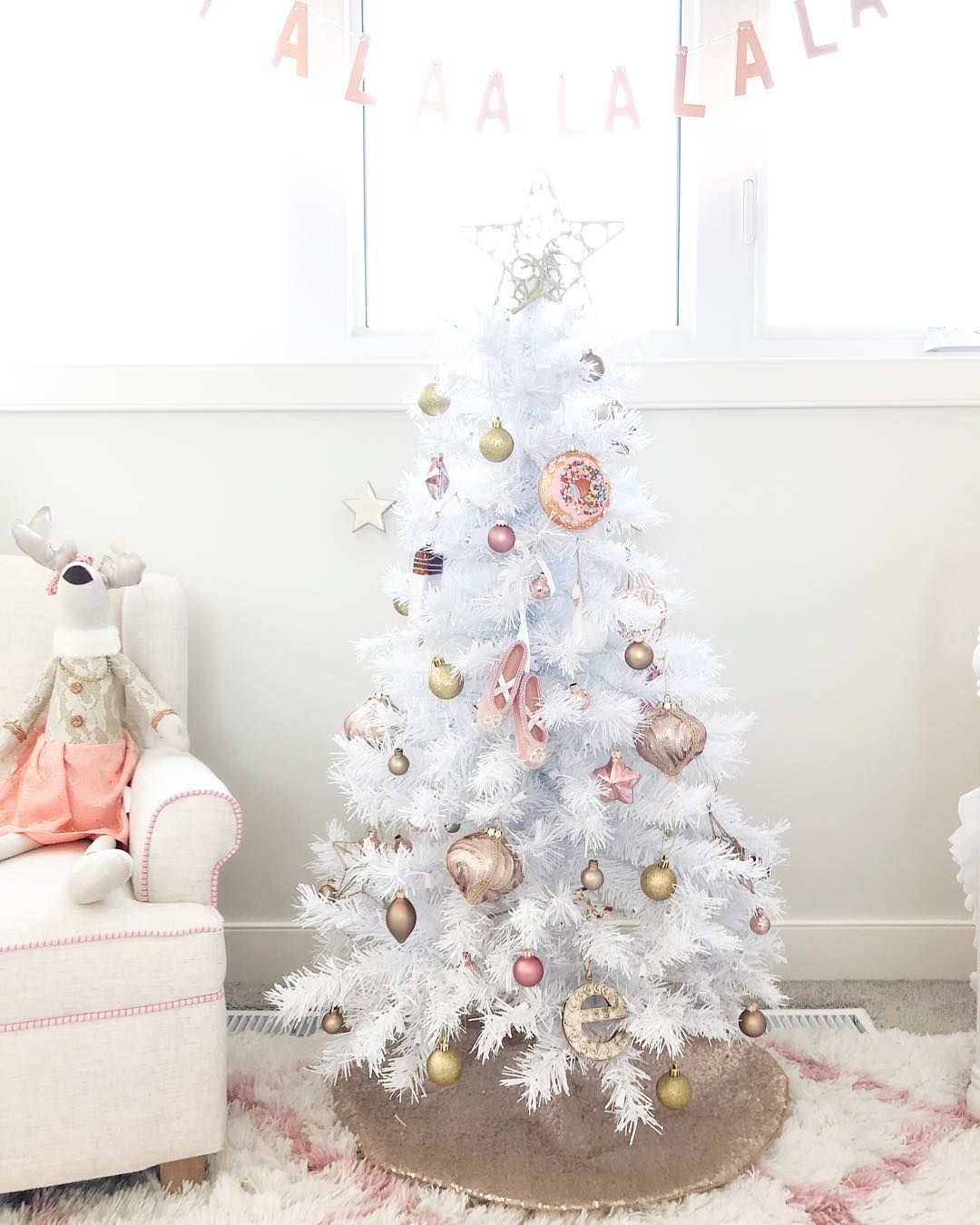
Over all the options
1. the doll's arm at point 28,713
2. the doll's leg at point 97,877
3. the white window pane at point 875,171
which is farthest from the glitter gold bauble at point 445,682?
the white window pane at point 875,171

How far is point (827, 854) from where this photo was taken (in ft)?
7.50

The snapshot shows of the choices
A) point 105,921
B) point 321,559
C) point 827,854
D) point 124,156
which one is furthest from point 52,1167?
point 124,156

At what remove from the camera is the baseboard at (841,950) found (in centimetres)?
227

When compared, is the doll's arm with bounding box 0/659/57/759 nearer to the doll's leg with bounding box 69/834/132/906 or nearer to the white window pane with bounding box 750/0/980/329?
the doll's leg with bounding box 69/834/132/906

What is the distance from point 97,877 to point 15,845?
0.35 m

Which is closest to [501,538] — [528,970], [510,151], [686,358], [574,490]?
[574,490]

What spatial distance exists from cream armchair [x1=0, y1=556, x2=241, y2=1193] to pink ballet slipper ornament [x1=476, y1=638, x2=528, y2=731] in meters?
0.45

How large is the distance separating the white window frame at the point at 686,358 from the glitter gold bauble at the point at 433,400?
479 millimetres

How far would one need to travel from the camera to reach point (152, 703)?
1886mm

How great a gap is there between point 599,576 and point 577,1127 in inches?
34.1

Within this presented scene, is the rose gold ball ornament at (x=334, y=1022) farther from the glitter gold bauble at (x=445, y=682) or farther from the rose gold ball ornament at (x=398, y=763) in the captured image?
the glitter gold bauble at (x=445, y=682)

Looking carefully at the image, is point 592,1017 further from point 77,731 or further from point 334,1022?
point 77,731

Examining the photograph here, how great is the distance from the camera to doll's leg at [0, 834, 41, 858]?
1.70 m

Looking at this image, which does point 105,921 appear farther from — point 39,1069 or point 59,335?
point 59,335
